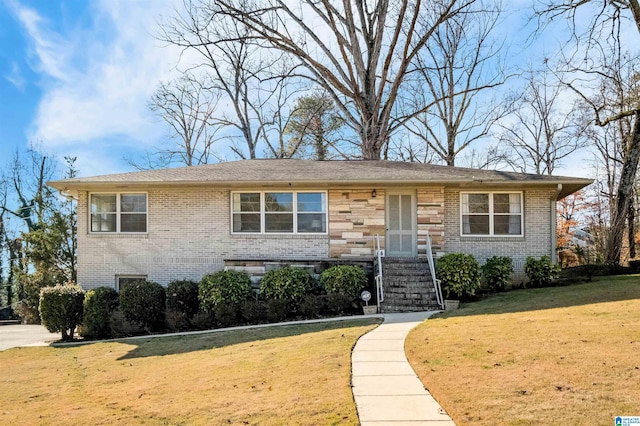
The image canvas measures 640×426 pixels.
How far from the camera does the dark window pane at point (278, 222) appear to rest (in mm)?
14266

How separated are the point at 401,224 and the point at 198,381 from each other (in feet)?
30.3

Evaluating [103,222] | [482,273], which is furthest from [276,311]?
[103,222]

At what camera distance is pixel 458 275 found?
40.5 feet

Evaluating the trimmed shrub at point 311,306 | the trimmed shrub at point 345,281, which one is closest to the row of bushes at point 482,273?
the trimmed shrub at point 345,281

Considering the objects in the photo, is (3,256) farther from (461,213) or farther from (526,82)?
(526,82)

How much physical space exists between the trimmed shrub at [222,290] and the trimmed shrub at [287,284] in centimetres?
53

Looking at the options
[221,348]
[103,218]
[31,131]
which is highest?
[31,131]

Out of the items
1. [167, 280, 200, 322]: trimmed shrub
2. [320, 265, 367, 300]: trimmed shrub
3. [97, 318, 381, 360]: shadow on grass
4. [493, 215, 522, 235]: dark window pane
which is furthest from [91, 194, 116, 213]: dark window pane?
[493, 215, 522, 235]: dark window pane

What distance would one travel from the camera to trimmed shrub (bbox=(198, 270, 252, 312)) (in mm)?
12398

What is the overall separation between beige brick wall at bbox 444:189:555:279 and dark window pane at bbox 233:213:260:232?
5876 millimetres

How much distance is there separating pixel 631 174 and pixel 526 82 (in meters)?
13.8

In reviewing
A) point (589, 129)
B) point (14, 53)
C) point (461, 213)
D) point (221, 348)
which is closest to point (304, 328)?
point (221, 348)

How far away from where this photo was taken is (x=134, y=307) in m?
12.5

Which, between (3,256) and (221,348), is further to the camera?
(3,256)
